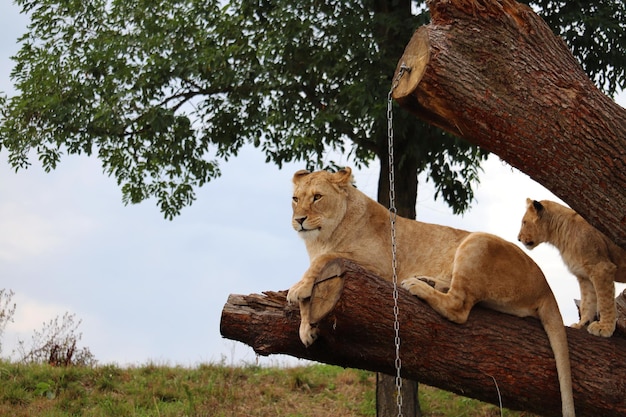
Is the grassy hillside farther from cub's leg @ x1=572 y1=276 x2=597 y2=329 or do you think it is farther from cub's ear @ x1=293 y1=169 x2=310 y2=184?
cub's ear @ x1=293 y1=169 x2=310 y2=184

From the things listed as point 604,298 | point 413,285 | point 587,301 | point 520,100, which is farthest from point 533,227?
point 413,285

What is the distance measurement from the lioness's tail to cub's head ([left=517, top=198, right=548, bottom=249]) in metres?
1.05

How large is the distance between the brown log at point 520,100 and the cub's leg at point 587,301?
37.8 inches

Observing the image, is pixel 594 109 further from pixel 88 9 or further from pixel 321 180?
pixel 88 9

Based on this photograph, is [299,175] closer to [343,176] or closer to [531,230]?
[343,176]

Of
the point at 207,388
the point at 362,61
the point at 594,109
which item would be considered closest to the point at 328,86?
the point at 362,61

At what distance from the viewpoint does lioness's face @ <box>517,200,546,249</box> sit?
7203 mm

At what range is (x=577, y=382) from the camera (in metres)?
6.23

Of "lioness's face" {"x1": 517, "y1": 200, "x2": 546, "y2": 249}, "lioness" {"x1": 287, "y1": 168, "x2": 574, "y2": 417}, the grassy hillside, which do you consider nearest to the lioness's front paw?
"lioness" {"x1": 287, "y1": 168, "x2": 574, "y2": 417}

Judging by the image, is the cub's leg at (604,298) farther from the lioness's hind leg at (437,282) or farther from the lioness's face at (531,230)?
the lioness's hind leg at (437,282)

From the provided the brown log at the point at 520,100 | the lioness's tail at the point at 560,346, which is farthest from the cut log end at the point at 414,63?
the lioness's tail at the point at 560,346

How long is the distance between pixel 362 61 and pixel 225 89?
82.8 inches

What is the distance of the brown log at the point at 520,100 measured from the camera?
18.7ft

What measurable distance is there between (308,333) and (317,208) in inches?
38.3
